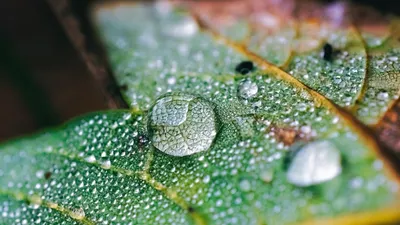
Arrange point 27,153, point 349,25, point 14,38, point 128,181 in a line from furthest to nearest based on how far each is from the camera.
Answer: point 14,38
point 349,25
point 27,153
point 128,181

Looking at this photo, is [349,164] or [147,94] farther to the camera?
[147,94]

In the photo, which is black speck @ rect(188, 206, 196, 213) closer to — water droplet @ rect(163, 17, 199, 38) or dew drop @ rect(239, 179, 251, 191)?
dew drop @ rect(239, 179, 251, 191)

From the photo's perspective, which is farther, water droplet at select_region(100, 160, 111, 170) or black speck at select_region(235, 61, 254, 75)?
black speck at select_region(235, 61, 254, 75)

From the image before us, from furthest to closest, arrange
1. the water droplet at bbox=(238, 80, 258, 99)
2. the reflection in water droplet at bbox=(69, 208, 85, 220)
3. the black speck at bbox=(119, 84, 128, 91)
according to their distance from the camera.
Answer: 1. the black speck at bbox=(119, 84, 128, 91)
2. the water droplet at bbox=(238, 80, 258, 99)
3. the reflection in water droplet at bbox=(69, 208, 85, 220)

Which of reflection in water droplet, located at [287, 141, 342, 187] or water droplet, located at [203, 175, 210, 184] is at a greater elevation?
reflection in water droplet, located at [287, 141, 342, 187]

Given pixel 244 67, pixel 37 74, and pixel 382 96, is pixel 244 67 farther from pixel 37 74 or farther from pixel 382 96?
pixel 37 74

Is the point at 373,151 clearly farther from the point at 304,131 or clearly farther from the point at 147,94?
the point at 147,94

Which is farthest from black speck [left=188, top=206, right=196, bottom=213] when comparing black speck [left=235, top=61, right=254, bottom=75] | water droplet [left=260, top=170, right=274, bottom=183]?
black speck [left=235, top=61, right=254, bottom=75]

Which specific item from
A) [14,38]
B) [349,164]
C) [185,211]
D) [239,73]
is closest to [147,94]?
[239,73]
